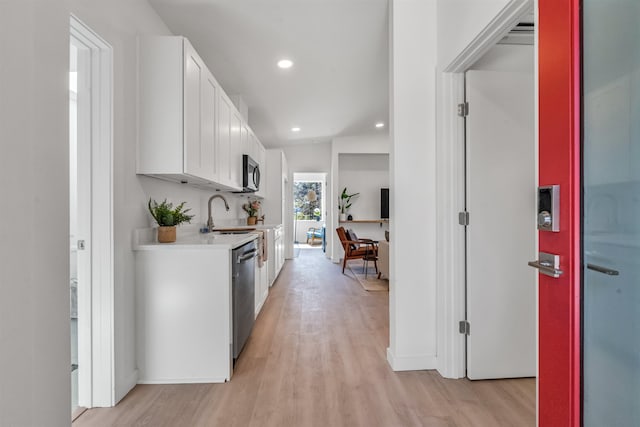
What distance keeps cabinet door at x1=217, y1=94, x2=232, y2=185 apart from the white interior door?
2091 mm

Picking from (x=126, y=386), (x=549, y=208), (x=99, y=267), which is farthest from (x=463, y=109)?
(x=126, y=386)

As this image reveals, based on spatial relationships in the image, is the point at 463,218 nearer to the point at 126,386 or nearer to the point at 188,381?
the point at 188,381

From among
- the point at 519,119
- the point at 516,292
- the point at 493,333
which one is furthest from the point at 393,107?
the point at 493,333

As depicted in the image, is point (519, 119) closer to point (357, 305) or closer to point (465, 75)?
point (465, 75)

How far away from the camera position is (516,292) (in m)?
2.02

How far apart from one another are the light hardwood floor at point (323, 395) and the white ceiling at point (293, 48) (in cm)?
271

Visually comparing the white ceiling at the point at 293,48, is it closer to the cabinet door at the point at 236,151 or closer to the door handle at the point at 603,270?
the cabinet door at the point at 236,151

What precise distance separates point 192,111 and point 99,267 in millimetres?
1175

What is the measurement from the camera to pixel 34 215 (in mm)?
1119

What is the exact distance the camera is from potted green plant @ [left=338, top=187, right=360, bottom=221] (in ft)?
23.5

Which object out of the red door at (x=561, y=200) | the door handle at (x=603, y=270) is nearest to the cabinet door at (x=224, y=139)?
the red door at (x=561, y=200)

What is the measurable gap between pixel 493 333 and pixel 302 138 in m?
5.82

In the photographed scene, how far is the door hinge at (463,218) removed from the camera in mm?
2006

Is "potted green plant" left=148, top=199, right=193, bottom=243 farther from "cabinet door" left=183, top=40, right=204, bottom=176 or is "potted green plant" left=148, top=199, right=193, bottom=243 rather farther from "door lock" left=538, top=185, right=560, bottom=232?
"door lock" left=538, top=185, right=560, bottom=232
